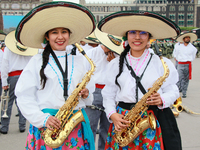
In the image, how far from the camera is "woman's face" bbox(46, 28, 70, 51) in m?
2.28

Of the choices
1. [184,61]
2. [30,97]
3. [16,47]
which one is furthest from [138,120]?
[184,61]

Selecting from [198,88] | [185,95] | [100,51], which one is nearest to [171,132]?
[100,51]

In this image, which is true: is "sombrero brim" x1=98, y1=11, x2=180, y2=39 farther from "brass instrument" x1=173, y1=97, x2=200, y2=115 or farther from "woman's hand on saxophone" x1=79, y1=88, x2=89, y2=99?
"brass instrument" x1=173, y1=97, x2=200, y2=115

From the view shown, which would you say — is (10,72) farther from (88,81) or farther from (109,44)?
(88,81)

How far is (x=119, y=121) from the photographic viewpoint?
2232 millimetres

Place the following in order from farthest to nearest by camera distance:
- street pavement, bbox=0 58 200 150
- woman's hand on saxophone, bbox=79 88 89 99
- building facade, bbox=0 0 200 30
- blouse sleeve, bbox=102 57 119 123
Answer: building facade, bbox=0 0 200 30
street pavement, bbox=0 58 200 150
blouse sleeve, bbox=102 57 119 123
woman's hand on saxophone, bbox=79 88 89 99

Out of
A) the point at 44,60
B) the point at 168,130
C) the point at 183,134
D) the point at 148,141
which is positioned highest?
the point at 44,60

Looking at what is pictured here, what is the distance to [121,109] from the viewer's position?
7.79 feet

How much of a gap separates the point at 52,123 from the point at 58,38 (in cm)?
87

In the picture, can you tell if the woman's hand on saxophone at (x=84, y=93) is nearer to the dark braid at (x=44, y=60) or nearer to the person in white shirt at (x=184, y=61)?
the dark braid at (x=44, y=60)

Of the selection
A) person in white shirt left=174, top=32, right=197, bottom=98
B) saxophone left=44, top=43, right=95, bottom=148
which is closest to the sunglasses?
saxophone left=44, top=43, right=95, bottom=148

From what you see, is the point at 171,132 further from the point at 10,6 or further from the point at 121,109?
the point at 10,6

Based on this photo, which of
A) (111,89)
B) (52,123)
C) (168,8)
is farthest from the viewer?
(168,8)

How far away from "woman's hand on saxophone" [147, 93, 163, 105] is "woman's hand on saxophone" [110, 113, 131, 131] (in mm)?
307
